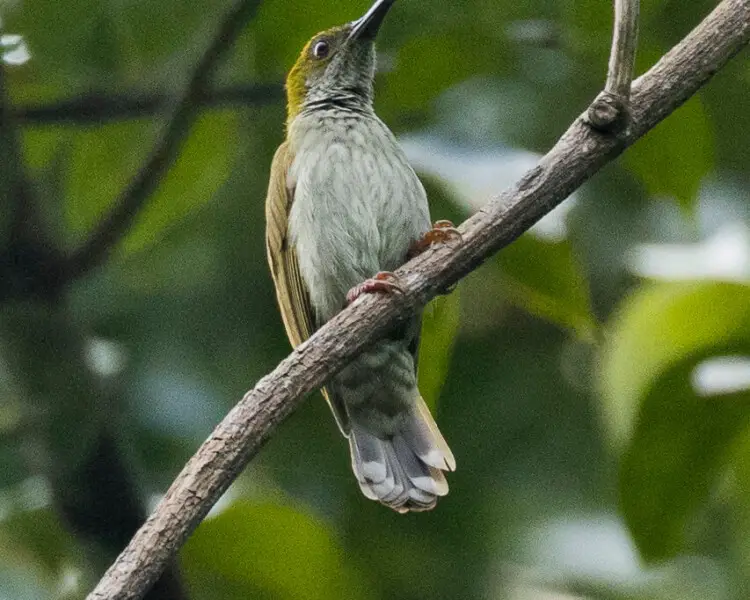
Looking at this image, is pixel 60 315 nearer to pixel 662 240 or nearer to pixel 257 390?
pixel 257 390

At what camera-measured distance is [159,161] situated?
354 centimetres

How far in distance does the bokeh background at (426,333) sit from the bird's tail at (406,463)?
95 mm

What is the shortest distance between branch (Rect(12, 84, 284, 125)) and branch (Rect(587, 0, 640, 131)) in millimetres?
1358

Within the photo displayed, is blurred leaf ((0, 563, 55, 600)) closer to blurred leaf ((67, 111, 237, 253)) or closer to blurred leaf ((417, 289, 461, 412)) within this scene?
blurred leaf ((67, 111, 237, 253))

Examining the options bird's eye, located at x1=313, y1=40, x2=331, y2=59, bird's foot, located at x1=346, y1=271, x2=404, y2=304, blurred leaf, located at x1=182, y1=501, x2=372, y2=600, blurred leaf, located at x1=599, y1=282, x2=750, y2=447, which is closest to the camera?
bird's foot, located at x1=346, y1=271, x2=404, y2=304

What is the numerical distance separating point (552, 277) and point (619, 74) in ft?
2.53

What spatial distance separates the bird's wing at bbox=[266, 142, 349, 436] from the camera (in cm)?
420

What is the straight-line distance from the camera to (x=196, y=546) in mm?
3449

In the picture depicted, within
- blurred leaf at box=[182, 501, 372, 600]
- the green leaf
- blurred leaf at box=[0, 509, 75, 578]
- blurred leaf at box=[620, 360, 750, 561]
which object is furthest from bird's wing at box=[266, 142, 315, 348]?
blurred leaf at box=[620, 360, 750, 561]

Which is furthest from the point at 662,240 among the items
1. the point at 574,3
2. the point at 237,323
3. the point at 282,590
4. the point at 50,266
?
the point at 50,266

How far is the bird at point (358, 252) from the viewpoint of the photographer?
4141 millimetres

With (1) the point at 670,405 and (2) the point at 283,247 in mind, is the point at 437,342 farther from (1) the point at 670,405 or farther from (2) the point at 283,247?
(2) the point at 283,247

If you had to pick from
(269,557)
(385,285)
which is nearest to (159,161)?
(385,285)

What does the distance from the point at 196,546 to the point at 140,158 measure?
1.17 meters
